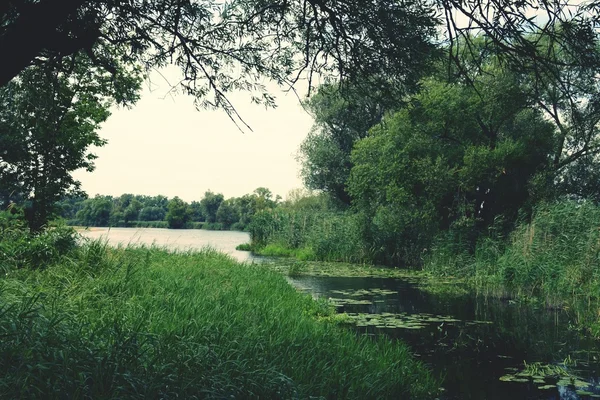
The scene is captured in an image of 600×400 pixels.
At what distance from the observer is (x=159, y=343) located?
5.09 m

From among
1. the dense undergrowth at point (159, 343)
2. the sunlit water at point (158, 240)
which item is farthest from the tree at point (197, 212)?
the dense undergrowth at point (159, 343)

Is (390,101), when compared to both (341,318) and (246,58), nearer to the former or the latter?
(246,58)

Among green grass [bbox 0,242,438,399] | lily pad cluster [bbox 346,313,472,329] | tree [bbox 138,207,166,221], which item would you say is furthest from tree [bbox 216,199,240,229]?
green grass [bbox 0,242,438,399]

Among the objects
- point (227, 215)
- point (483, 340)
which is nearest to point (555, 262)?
point (483, 340)

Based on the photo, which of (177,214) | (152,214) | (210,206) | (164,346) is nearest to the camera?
(164,346)

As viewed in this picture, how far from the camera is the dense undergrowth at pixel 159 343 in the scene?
435 centimetres

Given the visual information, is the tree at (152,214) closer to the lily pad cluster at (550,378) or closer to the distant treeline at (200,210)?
the distant treeline at (200,210)

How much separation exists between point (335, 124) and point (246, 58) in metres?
31.1

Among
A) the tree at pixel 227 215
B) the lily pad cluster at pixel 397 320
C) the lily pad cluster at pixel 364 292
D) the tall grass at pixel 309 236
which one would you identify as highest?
the tree at pixel 227 215

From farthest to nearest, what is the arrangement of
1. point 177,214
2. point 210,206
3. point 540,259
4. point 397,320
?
point 210,206
point 177,214
point 540,259
point 397,320

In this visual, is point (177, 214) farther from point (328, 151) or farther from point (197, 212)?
point (328, 151)

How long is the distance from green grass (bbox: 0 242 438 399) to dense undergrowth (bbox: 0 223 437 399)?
14mm

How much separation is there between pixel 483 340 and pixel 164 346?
664cm

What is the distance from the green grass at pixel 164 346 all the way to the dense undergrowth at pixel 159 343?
14 mm
